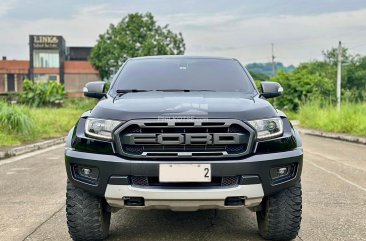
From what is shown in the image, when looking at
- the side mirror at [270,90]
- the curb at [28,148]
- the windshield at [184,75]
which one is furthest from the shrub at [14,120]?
the side mirror at [270,90]

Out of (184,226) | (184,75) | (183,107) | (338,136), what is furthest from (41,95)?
(183,107)

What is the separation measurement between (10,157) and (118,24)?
4952cm

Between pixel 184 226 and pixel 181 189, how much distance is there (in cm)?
114

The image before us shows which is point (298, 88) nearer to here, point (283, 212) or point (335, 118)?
point (335, 118)

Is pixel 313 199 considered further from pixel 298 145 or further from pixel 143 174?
pixel 143 174

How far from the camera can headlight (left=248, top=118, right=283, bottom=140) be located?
3.49 meters

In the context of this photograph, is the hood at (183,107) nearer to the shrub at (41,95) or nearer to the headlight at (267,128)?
the headlight at (267,128)

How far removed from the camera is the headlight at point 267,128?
349cm

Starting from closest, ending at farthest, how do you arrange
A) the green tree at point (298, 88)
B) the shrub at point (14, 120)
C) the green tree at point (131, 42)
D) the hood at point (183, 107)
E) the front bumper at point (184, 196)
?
the front bumper at point (184, 196) → the hood at point (183, 107) → the shrub at point (14, 120) → the green tree at point (298, 88) → the green tree at point (131, 42)

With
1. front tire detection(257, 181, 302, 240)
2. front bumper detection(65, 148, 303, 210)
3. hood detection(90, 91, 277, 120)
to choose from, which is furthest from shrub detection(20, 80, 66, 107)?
front tire detection(257, 181, 302, 240)

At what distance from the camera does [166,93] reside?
4.26 meters

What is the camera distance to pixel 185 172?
131 inches

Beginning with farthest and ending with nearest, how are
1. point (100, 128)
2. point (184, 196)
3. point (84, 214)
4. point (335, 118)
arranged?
point (335, 118), point (84, 214), point (100, 128), point (184, 196)

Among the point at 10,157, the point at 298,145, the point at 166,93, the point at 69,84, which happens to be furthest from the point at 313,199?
the point at 69,84
